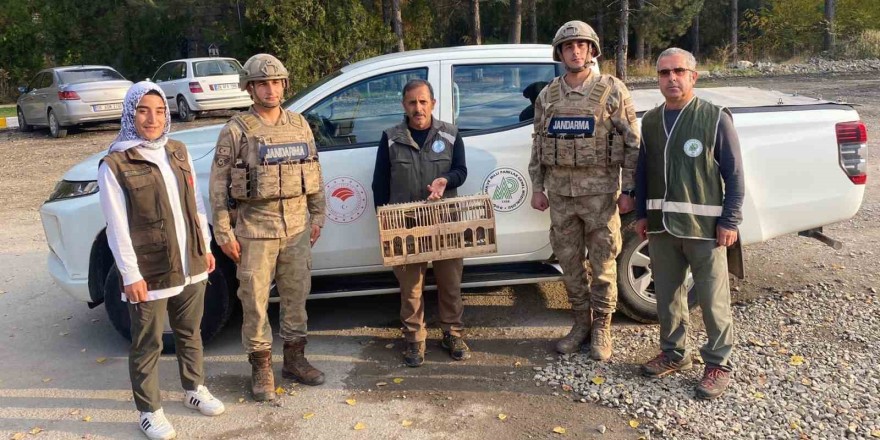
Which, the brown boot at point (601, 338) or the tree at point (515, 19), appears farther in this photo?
the tree at point (515, 19)

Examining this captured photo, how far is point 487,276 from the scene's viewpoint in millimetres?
4828

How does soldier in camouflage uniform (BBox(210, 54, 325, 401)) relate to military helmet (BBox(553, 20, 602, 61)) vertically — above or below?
below

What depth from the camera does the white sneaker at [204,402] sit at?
13.1 feet

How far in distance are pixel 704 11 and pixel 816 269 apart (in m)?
36.3

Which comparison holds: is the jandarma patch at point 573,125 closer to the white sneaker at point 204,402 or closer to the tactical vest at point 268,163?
the tactical vest at point 268,163

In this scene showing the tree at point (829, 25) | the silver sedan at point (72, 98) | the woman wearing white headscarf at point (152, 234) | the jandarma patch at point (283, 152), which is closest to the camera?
the woman wearing white headscarf at point (152, 234)

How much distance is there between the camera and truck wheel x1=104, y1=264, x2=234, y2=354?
461cm

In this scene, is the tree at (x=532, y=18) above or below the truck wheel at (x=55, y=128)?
above

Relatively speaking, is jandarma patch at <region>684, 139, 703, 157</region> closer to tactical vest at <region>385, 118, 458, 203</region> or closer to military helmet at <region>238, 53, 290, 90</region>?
tactical vest at <region>385, 118, 458, 203</region>

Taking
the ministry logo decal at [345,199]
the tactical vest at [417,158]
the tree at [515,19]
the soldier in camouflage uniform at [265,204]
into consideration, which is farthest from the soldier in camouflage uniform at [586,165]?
the tree at [515,19]

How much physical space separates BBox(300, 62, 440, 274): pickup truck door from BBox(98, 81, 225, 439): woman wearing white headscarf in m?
0.95

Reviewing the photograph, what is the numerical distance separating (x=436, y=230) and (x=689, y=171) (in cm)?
144

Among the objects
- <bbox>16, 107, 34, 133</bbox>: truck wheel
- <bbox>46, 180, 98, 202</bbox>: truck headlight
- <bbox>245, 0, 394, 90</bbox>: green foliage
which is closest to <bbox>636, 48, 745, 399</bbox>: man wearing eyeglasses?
<bbox>46, 180, 98, 202</bbox>: truck headlight

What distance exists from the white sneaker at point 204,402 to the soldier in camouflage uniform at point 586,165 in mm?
2088
